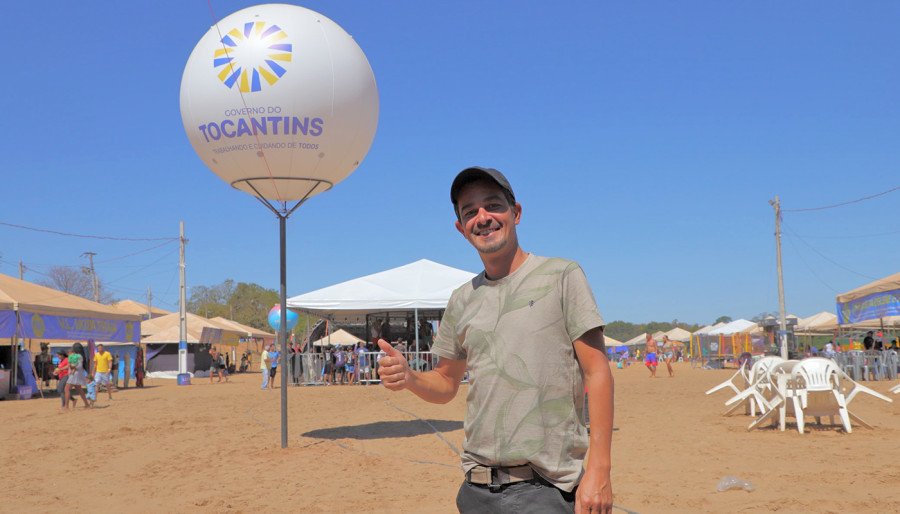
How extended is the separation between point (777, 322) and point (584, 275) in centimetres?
3093

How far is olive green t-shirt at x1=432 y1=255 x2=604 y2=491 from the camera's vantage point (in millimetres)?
2398

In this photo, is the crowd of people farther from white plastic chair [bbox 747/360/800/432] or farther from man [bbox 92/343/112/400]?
white plastic chair [bbox 747/360/800/432]

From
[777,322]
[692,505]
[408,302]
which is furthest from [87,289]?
[692,505]

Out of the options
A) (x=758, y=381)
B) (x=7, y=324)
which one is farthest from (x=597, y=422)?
(x=7, y=324)

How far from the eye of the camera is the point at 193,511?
6.44 metres

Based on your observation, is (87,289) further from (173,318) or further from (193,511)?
(193,511)

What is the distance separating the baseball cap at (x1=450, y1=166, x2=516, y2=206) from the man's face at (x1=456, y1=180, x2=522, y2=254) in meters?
0.02

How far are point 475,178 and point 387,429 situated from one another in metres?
9.30

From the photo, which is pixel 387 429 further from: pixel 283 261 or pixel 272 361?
pixel 272 361

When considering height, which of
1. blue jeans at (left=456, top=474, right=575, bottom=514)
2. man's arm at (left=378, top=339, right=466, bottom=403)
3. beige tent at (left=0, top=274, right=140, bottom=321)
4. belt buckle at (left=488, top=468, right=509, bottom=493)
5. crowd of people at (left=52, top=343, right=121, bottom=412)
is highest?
beige tent at (left=0, top=274, right=140, bottom=321)

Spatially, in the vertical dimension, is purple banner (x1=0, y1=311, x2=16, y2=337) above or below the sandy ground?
above

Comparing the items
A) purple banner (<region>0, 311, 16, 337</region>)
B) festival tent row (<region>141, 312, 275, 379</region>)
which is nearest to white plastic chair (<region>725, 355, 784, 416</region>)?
purple banner (<region>0, 311, 16, 337</region>)

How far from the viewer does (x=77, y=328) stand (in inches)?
1007

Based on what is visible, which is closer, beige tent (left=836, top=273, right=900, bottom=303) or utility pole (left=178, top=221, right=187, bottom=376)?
beige tent (left=836, top=273, right=900, bottom=303)
